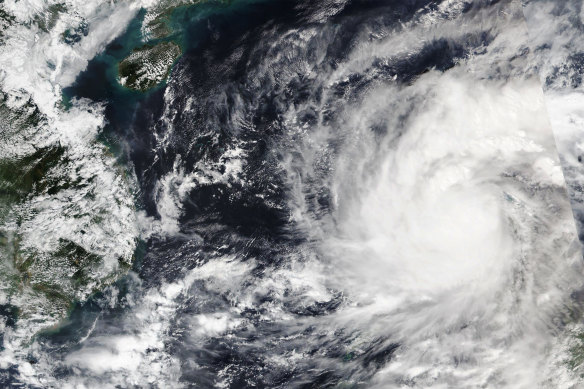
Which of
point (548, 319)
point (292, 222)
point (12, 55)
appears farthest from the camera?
point (12, 55)

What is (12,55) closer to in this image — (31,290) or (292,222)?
(31,290)

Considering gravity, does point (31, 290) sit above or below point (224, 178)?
below

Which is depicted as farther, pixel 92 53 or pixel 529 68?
pixel 92 53

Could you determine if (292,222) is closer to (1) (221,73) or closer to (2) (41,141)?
(1) (221,73)

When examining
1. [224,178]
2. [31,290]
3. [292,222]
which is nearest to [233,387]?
[292,222]

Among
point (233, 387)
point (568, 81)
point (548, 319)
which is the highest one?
point (568, 81)

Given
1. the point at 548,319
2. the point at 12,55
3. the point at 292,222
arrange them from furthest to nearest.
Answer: the point at 12,55
the point at 292,222
the point at 548,319
